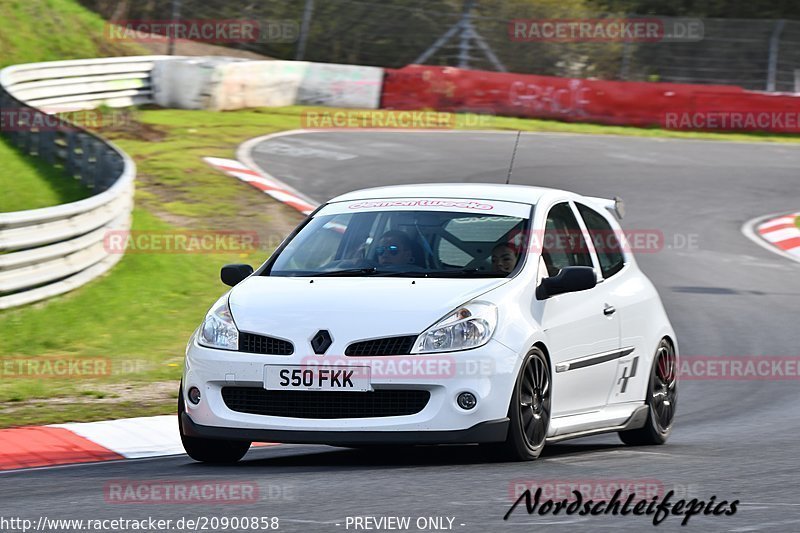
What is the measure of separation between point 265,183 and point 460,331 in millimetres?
13715

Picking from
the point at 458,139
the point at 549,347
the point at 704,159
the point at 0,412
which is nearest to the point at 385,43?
the point at 458,139

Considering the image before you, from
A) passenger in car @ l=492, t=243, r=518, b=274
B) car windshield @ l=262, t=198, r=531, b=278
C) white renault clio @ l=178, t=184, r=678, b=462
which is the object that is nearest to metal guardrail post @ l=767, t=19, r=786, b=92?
white renault clio @ l=178, t=184, r=678, b=462

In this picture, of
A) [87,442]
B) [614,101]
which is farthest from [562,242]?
[614,101]

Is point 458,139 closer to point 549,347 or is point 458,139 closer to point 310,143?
point 310,143

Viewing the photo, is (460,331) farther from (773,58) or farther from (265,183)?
(773,58)

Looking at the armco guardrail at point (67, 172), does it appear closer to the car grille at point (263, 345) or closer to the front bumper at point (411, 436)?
the car grille at point (263, 345)

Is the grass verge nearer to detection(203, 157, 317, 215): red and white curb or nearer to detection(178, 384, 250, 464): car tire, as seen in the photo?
detection(203, 157, 317, 215): red and white curb

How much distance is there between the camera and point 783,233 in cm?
1978

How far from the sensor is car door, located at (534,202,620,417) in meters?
7.66

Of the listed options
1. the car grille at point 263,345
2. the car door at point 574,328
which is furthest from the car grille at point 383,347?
the car door at point 574,328

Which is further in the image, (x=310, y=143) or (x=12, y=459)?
(x=310, y=143)

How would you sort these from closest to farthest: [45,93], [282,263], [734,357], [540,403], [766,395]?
[540,403]
[282,263]
[766,395]
[734,357]
[45,93]

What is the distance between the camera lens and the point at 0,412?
32.8 ft

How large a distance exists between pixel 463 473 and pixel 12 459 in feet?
9.58
